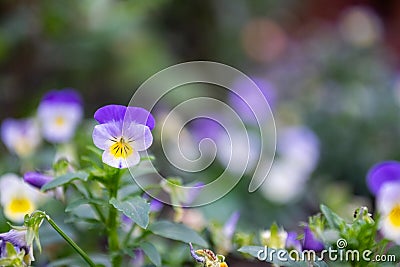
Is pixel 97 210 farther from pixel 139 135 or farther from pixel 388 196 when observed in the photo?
pixel 388 196

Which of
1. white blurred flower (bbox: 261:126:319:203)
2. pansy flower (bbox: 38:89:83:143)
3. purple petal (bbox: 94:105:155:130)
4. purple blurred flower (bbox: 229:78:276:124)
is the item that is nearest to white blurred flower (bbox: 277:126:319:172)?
white blurred flower (bbox: 261:126:319:203)

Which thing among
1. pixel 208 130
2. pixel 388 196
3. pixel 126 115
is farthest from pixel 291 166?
pixel 126 115

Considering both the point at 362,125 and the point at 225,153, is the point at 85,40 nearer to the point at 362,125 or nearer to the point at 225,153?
the point at 225,153

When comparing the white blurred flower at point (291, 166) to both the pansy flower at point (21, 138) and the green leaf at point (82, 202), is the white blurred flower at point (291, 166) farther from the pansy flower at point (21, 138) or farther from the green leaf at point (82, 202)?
the green leaf at point (82, 202)

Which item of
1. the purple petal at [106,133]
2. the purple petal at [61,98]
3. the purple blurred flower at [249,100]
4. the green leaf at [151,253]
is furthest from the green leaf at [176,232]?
the purple blurred flower at [249,100]

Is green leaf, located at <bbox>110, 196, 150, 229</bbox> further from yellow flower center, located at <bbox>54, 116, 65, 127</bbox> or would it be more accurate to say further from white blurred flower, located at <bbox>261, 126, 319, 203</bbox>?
white blurred flower, located at <bbox>261, 126, 319, 203</bbox>

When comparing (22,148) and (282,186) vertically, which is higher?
(282,186)

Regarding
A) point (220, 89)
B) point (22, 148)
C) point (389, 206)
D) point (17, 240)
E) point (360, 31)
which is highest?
point (360, 31)
